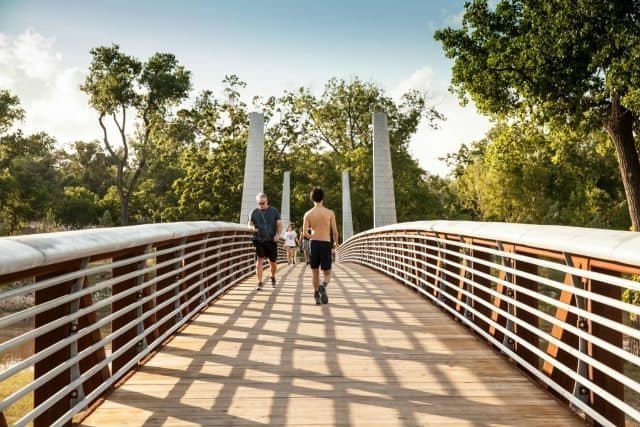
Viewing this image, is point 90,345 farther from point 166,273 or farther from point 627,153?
point 627,153

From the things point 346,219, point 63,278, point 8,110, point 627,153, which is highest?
point 8,110

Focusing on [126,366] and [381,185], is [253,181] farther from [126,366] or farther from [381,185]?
[126,366]

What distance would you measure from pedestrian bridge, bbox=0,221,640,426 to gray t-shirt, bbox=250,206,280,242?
3.54 m

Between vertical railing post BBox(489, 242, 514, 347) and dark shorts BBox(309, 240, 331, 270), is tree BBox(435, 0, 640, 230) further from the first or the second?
vertical railing post BBox(489, 242, 514, 347)

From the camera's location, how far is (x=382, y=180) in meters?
23.8

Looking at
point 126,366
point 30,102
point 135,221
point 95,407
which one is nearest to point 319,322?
point 126,366

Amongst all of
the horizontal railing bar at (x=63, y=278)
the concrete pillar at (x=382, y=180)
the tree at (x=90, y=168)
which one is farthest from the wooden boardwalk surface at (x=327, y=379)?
the tree at (x=90, y=168)

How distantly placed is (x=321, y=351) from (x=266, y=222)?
5.08m

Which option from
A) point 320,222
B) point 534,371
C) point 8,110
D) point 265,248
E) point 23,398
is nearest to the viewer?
point 534,371

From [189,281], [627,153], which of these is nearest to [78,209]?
[627,153]

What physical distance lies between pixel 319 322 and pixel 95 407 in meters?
3.49

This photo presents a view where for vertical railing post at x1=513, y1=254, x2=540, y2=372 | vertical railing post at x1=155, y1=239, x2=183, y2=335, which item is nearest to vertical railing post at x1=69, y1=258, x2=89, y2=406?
vertical railing post at x1=155, y1=239, x2=183, y2=335

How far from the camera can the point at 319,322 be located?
7082 millimetres

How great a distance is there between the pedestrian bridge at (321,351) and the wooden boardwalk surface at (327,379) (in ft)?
0.06
